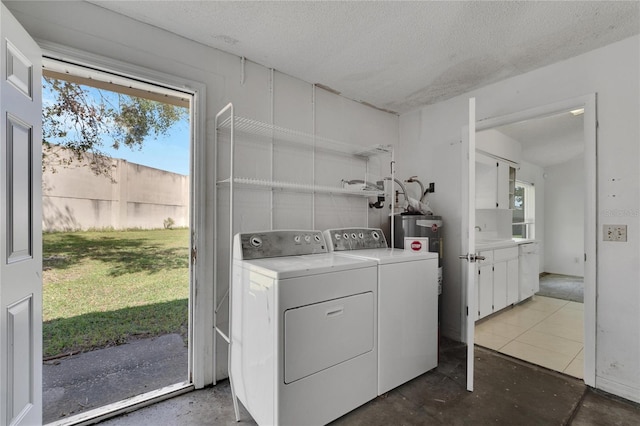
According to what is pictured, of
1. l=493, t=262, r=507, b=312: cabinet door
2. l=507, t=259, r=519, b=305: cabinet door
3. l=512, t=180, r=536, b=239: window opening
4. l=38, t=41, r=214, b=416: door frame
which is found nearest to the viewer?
l=38, t=41, r=214, b=416: door frame

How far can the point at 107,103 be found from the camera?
2.67 meters

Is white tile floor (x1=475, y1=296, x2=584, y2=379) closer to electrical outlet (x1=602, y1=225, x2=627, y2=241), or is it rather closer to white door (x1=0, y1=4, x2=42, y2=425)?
electrical outlet (x1=602, y1=225, x2=627, y2=241)

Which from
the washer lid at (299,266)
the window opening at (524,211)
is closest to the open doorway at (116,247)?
the washer lid at (299,266)

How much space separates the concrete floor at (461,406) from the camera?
5.34 feet

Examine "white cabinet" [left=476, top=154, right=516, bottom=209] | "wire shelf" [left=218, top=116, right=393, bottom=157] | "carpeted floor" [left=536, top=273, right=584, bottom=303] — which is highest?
"wire shelf" [left=218, top=116, right=393, bottom=157]

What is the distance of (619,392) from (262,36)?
11.2 feet

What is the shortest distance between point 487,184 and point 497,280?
51.2 inches

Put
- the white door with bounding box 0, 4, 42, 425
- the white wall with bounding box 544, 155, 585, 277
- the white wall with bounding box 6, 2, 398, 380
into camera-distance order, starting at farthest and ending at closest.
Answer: the white wall with bounding box 544, 155, 585, 277 < the white wall with bounding box 6, 2, 398, 380 < the white door with bounding box 0, 4, 42, 425

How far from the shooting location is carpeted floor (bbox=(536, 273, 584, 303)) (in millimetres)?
4262

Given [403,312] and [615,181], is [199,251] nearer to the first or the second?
[403,312]

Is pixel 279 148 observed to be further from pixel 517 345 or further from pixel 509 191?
pixel 509 191

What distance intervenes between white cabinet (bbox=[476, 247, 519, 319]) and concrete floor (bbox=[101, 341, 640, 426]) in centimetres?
99

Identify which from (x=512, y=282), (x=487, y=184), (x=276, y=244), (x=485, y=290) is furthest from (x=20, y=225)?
(x=512, y=282)

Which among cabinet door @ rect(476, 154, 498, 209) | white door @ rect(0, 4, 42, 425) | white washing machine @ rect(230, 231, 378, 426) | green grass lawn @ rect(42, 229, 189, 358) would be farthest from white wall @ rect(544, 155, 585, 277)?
white door @ rect(0, 4, 42, 425)
